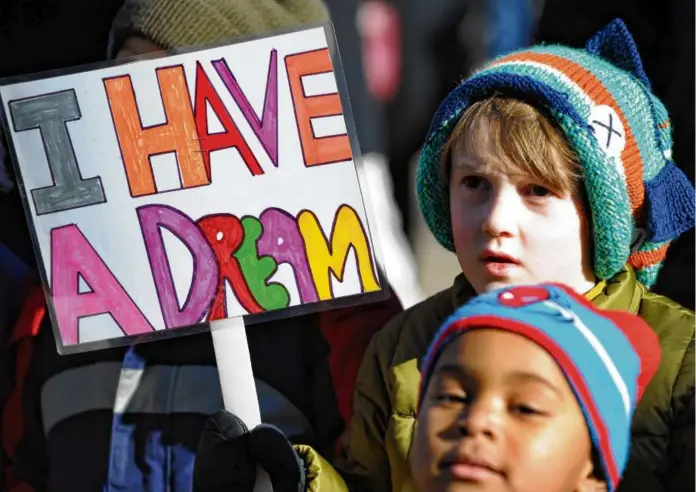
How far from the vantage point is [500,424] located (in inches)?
53.9

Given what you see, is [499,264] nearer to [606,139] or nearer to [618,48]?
[606,139]

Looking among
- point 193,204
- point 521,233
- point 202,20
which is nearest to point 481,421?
point 521,233

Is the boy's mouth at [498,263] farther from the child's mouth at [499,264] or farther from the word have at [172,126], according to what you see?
the word have at [172,126]

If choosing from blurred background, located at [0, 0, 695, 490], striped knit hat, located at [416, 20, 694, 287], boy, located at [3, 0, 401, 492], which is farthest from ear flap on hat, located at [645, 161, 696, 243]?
boy, located at [3, 0, 401, 492]

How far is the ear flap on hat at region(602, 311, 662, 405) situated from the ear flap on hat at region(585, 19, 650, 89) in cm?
45

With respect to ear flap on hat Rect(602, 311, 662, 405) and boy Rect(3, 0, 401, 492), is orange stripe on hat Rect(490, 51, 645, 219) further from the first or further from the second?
boy Rect(3, 0, 401, 492)

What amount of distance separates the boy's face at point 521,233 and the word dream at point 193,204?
20 centimetres

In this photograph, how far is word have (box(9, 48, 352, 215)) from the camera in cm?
185

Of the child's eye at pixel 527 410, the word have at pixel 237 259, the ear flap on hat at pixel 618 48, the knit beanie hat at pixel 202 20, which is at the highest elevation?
the knit beanie hat at pixel 202 20

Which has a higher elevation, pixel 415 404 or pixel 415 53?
pixel 415 53

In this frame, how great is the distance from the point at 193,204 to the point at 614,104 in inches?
26.8

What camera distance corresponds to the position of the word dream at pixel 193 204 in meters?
1.83

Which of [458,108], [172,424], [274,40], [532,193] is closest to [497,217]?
[532,193]

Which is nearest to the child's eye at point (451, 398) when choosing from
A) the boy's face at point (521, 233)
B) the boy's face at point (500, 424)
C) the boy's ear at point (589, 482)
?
the boy's face at point (500, 424)
